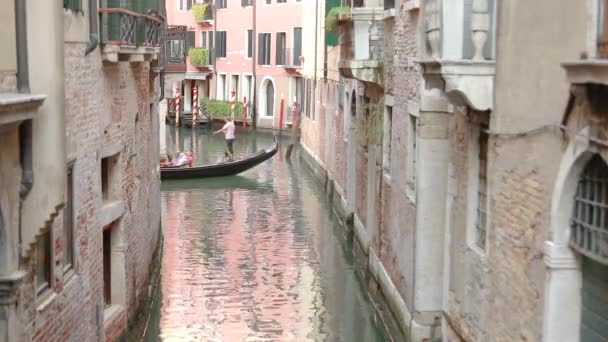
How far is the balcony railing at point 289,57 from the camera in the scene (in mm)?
34906

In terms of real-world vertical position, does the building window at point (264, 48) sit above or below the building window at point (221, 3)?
below

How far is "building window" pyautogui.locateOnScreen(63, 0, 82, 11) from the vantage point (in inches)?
301

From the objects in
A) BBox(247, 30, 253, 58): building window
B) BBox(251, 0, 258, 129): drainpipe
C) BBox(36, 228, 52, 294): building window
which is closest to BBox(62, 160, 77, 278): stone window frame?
BBox(36, 228, 52, 294): building window

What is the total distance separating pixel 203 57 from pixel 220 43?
950 mm

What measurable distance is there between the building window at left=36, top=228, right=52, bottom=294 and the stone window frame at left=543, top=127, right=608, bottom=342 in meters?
3.29

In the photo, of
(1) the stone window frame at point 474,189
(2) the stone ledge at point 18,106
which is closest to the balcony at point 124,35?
(1) the stone window frame at point 474,189

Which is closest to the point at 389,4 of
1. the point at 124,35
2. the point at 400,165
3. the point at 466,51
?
the point at 400,165

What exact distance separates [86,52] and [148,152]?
A: 495 centimetres

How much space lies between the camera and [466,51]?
7.39m

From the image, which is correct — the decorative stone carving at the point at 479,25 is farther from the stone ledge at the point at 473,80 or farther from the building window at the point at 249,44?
the building window at the point at 249,44

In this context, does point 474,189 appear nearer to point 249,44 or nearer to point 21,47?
point 21,47

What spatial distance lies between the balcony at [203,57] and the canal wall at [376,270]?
18.7 metres

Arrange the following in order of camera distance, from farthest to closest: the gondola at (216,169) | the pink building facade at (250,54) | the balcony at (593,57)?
the pink building facade at (250,54)
the gondola at (216,169)
the balcony at (593,57)

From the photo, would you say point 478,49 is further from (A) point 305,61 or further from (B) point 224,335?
(A) point 305,61
